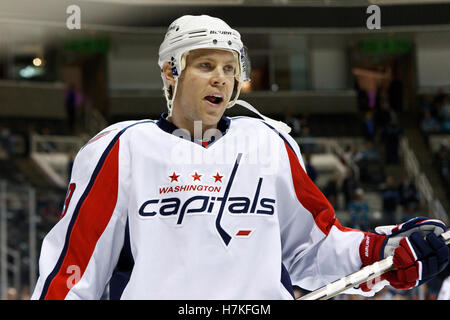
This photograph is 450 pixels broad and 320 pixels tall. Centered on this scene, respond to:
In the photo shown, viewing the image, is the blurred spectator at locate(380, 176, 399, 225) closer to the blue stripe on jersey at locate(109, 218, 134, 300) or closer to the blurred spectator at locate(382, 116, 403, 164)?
the blurred spectator at locate(382, 116, 403, 164)

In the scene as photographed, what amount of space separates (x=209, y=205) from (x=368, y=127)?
8.94 m

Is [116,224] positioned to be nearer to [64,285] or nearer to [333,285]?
[64,285]

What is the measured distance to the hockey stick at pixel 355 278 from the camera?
77.4 inches

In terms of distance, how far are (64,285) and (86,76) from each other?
436 inches

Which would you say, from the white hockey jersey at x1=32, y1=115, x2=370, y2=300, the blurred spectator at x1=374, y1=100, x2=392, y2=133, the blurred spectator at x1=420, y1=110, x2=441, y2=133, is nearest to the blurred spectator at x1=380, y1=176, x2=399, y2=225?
the blurred spectator at x1=374, y1=100, x2=392, y2=133

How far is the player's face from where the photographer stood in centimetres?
208

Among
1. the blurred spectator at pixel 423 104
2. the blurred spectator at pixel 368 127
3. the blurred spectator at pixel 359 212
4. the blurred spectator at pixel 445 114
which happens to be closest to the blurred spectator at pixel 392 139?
the blurred spectator at pixel 368 127

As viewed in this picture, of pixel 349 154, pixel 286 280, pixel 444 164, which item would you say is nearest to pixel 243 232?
pixel 286 280

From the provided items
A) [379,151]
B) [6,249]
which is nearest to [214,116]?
[6,249]

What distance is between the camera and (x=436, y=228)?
2090 mm

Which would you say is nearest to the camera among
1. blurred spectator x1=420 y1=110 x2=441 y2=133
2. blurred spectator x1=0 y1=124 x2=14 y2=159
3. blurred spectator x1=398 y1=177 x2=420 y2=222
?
blurred spectator x1=398 y1=177 x2=420 y2=222

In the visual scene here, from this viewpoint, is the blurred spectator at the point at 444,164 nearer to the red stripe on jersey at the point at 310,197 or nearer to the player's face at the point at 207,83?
the red stripe on jersey at the point at 310,197

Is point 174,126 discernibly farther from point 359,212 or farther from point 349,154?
point 349,154

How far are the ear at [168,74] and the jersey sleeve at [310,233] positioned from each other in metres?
0.30
